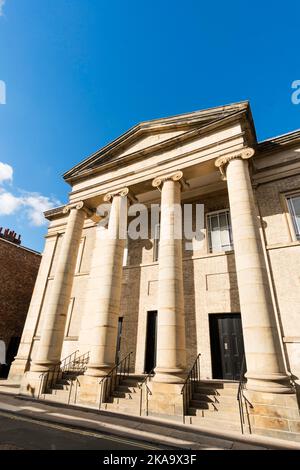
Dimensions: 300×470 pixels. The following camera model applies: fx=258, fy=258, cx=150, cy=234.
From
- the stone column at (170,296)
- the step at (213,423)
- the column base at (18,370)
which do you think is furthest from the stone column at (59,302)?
the step at (213,423)

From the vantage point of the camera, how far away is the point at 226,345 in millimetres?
10031

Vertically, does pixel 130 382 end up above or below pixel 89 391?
above

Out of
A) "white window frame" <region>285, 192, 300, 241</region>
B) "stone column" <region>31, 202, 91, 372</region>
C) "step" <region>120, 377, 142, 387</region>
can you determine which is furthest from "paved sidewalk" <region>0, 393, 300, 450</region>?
"white window frame" <region>285, 192, 300, 241</region>

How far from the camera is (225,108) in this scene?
1062 centimetres

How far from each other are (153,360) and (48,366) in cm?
427

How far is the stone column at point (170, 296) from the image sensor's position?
7.73m

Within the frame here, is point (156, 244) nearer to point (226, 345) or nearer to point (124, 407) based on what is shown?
point (226, 345)

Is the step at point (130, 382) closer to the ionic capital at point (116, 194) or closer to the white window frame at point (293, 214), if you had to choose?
the ionic capital at point (116, 194)

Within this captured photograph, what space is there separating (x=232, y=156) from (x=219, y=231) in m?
3.80

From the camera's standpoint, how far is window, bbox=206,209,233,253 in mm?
11747

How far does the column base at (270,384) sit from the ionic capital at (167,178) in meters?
7.40

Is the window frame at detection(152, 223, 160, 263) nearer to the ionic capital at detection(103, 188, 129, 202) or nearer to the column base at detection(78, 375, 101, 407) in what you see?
the ionic capital at detection(103, 188, 129, 202)

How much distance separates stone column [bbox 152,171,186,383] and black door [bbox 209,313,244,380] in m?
2.65

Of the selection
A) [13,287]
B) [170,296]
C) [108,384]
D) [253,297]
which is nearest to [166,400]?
[108,384]
